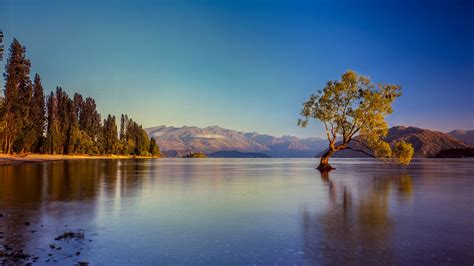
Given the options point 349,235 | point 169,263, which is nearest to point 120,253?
point 169,263

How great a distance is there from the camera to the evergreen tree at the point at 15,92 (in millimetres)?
89938

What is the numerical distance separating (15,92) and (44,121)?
3394 cm

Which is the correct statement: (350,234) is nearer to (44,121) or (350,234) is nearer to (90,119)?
(44,121)

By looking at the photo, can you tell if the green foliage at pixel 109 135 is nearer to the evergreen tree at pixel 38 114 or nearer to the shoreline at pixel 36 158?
the shoreline at pixel 36 158

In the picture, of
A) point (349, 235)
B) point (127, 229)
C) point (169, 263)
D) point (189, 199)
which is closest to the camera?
point (169, 263)

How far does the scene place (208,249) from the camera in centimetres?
995

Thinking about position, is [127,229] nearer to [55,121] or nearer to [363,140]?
[363,140]

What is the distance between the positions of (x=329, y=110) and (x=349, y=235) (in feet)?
158

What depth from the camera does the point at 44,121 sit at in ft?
399

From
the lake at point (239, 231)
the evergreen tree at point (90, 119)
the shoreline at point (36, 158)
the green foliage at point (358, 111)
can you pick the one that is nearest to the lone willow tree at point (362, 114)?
the green foliage at point (358, 111)

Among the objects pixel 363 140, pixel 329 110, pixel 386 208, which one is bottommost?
pixel 386 208

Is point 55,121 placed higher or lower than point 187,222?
higher

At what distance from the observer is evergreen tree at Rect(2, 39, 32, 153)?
89.9 meters

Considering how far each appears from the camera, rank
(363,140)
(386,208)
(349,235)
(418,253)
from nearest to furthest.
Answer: (418,253) → (349,235) → (386,208) → (363,140)
